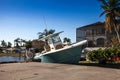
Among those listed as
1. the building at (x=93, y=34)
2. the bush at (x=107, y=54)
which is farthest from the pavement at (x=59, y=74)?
the building at (x=93, y=34)

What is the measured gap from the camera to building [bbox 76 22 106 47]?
147 feet

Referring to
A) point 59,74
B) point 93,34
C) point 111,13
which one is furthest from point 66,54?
point 93,34

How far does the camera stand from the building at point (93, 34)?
44.7 metres

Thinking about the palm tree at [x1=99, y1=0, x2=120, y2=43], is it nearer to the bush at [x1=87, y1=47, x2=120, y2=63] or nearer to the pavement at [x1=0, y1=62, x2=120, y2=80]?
the bush at [x1=87, y1=47, x2=120, y2=63]

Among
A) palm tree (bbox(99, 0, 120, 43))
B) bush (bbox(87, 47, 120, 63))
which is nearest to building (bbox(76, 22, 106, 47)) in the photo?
palm tree (bbox(99, 0, 120, 43))

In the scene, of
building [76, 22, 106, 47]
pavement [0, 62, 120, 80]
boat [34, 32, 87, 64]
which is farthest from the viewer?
building [76, 22, 106, 47]

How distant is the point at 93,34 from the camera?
148 feet

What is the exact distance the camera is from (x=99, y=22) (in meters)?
47.1

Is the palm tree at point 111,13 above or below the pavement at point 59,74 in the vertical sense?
above

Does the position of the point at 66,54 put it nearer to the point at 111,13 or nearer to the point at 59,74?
the point at 59,74

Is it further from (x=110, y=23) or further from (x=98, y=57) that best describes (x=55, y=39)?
(x=110, y=23)

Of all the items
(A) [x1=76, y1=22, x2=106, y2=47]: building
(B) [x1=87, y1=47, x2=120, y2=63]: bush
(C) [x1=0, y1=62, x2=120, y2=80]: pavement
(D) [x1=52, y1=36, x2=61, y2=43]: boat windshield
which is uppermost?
(A) [x1=76, y1=22, x2=106, y2=47]: building

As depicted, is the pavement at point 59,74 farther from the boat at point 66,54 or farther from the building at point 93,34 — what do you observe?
the building at point 93,34

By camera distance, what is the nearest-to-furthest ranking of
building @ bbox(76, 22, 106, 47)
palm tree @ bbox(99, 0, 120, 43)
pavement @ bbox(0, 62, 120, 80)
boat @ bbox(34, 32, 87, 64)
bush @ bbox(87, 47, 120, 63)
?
pavement @ bbox(0, 62, 120, 80), boat @ bbox(34, 32, 87, 64), bush @ bbox(87, 47, 120, 63), palm tree @ bbox(99, 0, 120, 43), building @ bbox(76, 22, 106, 47)
